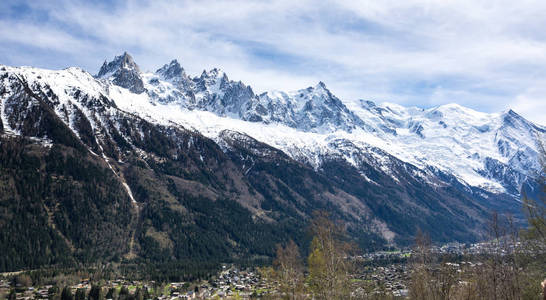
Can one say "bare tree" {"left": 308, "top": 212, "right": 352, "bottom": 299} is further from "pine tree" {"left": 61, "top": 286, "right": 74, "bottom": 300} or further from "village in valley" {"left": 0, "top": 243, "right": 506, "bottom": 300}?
"pine tree" {"left": 61, "top": 286, "right": 74, "bottom": 300}

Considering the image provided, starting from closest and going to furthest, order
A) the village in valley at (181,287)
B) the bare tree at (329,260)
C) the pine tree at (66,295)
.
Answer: the bare tree at (329,260), the pine tree at (66,295), the village in valley at (181,287)

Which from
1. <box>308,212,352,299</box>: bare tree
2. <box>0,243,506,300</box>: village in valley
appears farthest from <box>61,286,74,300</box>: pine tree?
<box>308,212,352,299</box>: bare tree

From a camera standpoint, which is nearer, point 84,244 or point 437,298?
point 437,298

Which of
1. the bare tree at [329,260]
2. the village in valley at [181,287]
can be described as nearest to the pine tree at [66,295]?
the village in valley at [181,287]

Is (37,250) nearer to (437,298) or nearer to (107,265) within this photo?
(107,265)

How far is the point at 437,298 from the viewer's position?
32.1 m

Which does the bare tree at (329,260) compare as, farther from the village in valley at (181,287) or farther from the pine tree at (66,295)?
the pine tree at (66,295)

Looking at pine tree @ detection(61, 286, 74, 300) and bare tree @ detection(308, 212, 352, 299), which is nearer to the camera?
bare tree @ detection(308, 212, 352, 299)

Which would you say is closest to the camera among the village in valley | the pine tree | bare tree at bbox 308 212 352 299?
bare tree at bbox 308 212 352 299

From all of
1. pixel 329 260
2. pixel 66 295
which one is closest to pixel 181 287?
pixel 66 295

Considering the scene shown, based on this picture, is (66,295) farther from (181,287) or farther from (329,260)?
(329,260)

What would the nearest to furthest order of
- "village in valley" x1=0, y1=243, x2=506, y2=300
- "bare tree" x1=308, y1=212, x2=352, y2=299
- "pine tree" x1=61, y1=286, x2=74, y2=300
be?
"bare tree" x1=308, y1=212, x2=352, y2=299 → "pine tree" x1=61, y1=286, x2=74, y2=300 → "village in valley" x1=0, y1=243, x2=506, y2=300

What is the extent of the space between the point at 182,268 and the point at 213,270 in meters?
14.5

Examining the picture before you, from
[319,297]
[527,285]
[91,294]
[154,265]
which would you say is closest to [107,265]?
[154,265]
